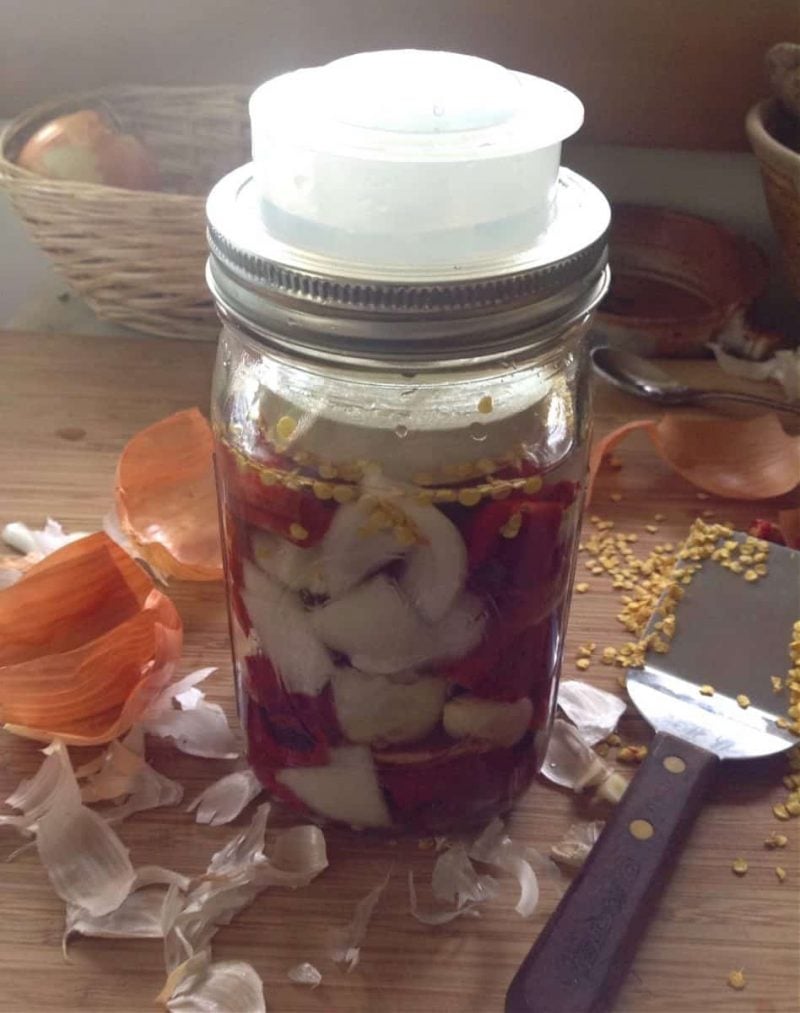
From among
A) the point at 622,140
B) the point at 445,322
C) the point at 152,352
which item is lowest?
the point at 152,352

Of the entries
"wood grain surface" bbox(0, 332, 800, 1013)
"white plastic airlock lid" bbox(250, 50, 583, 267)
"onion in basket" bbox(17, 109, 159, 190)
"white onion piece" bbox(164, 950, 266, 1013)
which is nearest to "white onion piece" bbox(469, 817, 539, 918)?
"wood grain surface" bbox(0, 332, 800, 1013)

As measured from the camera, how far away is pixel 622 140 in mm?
926

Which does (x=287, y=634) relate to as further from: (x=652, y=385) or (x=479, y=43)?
(x=479, y=43)

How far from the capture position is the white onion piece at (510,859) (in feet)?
1.44

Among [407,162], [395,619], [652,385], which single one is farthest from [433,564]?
[652,385]

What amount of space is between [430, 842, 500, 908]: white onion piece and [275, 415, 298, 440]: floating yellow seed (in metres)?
0.19

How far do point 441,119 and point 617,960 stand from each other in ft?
0.99

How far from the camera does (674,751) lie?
482 mm

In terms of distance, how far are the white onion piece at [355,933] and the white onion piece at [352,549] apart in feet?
0.44

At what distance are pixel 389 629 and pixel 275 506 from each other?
0.20ft

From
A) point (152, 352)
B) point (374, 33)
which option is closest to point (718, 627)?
point (152, 352)

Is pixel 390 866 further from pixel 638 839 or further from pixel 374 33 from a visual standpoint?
pixel 374 33

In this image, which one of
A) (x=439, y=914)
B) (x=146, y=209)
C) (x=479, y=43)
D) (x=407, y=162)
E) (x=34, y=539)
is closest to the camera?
(x=407, y=162)

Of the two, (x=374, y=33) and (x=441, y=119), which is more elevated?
(x=441, y=119)
